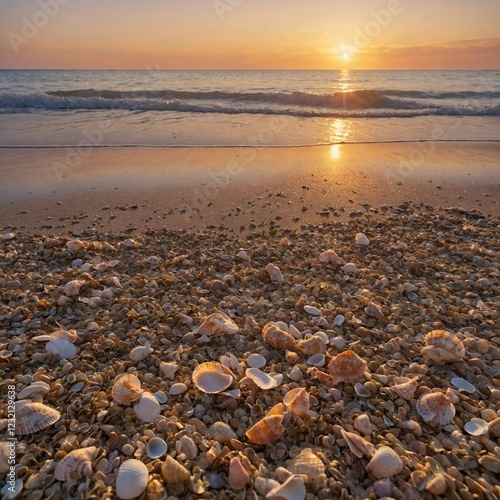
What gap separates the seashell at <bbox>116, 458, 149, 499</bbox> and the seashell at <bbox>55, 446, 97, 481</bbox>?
0.15 m

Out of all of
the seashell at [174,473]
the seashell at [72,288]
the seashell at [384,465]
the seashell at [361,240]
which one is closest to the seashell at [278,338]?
the seashell at [384,465]

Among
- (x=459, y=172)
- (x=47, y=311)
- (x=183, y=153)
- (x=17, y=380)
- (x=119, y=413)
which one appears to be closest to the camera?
(x=119, y=413)

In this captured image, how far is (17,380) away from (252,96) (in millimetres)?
17607

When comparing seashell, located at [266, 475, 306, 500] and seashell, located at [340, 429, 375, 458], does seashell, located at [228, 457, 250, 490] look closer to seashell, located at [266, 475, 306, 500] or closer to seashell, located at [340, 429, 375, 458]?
seashell, located at [266, 475, 306, 500]

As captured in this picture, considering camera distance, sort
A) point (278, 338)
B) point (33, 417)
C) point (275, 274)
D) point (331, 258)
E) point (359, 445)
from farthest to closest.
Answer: point (331, 258) < point (275, 274) < point (278, 338) < point (33, 417) < point (359, 445)

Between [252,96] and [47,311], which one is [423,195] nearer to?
[47,311]

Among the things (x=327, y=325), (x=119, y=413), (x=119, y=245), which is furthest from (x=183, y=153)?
(x=119, y=413)

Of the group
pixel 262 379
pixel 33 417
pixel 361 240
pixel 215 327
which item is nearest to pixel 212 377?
pixel 262 379

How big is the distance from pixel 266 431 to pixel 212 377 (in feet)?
1.49

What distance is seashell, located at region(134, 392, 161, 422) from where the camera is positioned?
5.93ft

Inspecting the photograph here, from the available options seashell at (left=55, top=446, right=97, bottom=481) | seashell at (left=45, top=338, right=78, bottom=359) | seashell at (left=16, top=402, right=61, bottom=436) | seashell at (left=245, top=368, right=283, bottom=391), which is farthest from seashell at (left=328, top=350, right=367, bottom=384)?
seashell at (left=45, top=338, right=78, bottom=359)

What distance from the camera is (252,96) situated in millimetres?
17625

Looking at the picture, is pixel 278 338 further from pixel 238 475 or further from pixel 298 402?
pixel 238 475

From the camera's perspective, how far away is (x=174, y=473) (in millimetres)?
1498
